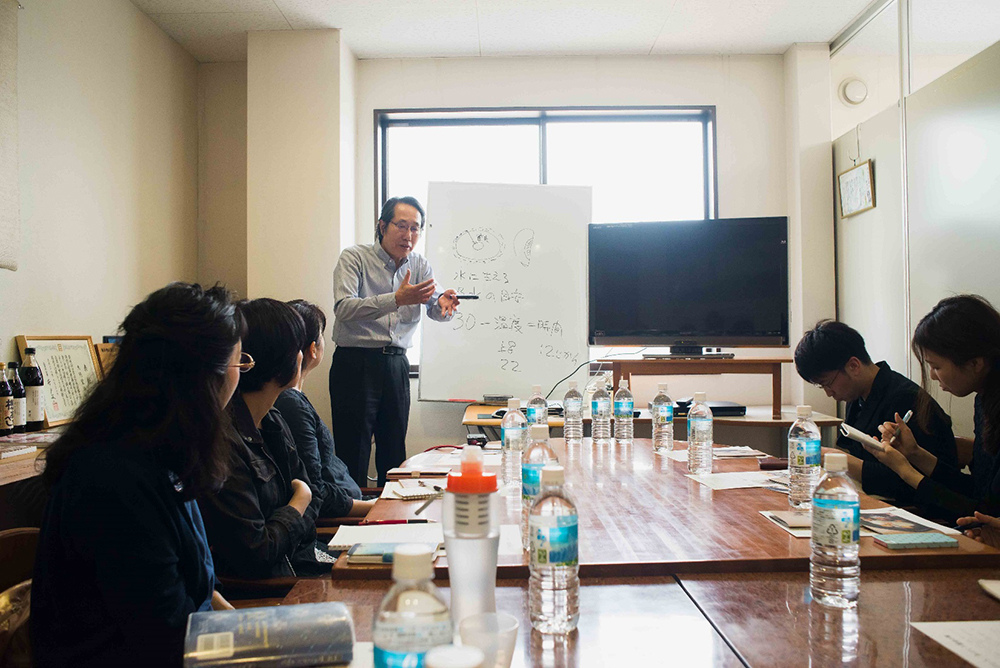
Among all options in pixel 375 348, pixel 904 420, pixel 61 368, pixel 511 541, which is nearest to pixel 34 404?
pixel 61 368

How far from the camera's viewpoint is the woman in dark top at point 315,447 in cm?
197

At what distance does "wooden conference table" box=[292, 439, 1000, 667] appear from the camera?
0.85m

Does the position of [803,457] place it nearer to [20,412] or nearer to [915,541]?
[915,541]

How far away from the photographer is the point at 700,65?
441 cm

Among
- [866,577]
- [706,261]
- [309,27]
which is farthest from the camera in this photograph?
[309,27]

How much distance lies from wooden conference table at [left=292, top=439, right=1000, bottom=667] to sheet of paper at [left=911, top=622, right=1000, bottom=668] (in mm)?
18

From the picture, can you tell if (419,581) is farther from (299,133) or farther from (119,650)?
(299,133)

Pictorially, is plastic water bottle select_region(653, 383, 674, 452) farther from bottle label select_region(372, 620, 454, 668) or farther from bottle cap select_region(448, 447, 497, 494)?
bottle label select_region(372, 620, 454, 668)

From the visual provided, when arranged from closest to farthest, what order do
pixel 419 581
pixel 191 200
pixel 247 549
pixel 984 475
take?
pixel 419 581 → pixel 247 549 → pixel 984 475 → pixel 191 200

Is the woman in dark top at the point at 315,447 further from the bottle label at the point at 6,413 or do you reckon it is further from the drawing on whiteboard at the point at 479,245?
the drawing on whiteboard at the point at 479,245

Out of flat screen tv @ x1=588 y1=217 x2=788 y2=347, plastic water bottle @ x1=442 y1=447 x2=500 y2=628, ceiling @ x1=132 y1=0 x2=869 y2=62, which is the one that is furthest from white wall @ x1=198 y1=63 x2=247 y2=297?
plastic water bottle @ x1=442 y1=447 x2=500 y2=628

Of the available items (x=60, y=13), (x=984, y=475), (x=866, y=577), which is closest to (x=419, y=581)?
(x=866, y=577)

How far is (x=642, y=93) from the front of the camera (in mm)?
4414

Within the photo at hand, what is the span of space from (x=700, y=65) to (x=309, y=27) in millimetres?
2440
